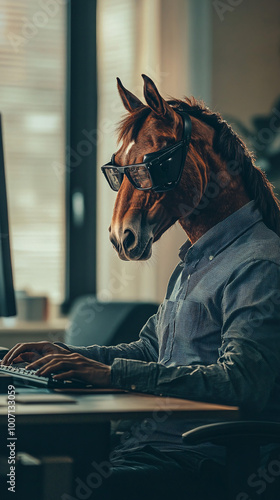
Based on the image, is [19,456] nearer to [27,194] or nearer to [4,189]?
[4,189]

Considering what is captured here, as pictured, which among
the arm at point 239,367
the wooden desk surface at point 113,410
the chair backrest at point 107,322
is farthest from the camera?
the chair backrest at point 107,322

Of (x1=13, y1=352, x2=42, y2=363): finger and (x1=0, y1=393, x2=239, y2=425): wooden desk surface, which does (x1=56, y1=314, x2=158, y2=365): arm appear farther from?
(x1=0, y1=393, x2=239, y2=425): wooden desk surface

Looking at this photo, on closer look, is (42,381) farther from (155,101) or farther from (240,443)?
(155,101)

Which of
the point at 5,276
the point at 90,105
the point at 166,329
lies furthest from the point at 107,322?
the point at 90,105

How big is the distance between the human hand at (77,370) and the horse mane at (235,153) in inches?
17.3

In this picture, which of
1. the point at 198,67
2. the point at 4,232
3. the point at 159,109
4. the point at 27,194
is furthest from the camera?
the point at 27,194

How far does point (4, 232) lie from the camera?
160 centimetres

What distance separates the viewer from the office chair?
3.72ft

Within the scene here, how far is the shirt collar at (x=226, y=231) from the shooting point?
1.38m

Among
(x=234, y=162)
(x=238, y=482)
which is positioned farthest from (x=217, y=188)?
(x=238, y=482)

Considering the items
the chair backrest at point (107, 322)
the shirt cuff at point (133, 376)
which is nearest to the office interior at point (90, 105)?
the chair backrest at point (107, 322)

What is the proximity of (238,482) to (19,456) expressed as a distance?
1.60ft

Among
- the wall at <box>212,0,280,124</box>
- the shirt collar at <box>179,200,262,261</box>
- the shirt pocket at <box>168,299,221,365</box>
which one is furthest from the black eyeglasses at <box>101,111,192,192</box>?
the wall at <box>212,0,280,124</box>

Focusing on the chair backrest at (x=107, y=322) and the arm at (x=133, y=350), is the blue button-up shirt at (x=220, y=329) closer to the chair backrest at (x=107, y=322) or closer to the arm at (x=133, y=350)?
Answer: the arm at (x=133, y=350)
